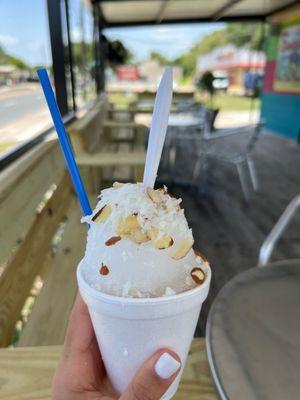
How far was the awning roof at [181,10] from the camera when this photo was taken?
23.9 ft

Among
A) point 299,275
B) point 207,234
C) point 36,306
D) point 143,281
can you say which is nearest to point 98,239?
point 143,281

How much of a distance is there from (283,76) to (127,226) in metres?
8.49

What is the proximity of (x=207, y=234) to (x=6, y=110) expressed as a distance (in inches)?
A: 77.8

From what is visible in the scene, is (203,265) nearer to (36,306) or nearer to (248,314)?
(248,314)

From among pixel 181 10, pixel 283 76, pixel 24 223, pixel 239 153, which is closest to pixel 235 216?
pixel 239 153

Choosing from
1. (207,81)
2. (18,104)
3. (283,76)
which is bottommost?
(207,81)

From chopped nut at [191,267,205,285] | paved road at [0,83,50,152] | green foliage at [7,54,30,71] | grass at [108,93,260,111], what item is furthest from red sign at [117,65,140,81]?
chopped nut at [191,267,205,285]

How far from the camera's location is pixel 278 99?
8.13 meters

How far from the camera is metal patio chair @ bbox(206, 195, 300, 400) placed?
0.65m

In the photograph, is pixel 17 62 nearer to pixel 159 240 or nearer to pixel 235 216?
pixel 159 240

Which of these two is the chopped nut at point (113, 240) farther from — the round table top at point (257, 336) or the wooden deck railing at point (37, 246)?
the wooden deck railing at point (37, 246)

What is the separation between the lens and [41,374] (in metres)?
0.78

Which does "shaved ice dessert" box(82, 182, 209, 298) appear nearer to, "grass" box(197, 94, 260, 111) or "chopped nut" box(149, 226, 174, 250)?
"chopped nut" box(149, 226, 174, 250)

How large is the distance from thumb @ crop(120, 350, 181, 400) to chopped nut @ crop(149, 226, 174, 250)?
5.6 inches
